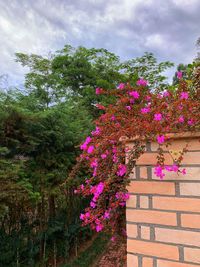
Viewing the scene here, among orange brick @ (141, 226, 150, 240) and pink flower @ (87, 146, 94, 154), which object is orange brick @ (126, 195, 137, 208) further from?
pink flower @ (87, 146, 94, 154)

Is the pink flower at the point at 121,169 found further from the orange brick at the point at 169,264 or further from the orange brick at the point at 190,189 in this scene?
the orange brick at the point at 169,264

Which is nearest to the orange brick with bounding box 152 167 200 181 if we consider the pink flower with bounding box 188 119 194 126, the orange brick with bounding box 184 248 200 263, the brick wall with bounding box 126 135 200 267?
the brick wall with bounding box 126 135 200 267

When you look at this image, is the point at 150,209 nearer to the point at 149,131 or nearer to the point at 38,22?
the point at 149,131

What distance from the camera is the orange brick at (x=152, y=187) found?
129cm

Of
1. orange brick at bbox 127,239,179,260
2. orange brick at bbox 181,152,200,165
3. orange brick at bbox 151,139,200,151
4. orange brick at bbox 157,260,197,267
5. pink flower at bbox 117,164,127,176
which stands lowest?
orange brick at bbox 157,260,197,267

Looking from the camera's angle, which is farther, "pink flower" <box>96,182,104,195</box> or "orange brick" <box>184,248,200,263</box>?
"pink flower" <box>96,182,104,195</box>

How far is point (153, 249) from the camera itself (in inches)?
51.6

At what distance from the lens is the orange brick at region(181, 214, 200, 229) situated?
3.94 ft

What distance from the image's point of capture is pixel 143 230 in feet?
4.42

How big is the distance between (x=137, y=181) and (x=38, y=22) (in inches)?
178

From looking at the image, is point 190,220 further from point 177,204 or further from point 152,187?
point 152,187

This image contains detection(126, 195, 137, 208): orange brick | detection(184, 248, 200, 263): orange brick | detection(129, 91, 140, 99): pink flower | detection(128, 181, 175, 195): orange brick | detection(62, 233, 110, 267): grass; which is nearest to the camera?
detection(184, 248, 200, 263): orange brick

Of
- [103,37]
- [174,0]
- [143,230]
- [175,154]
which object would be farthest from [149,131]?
[103,37]

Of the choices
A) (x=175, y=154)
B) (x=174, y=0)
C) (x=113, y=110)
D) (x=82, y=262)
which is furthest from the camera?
(x=174, y=0)
